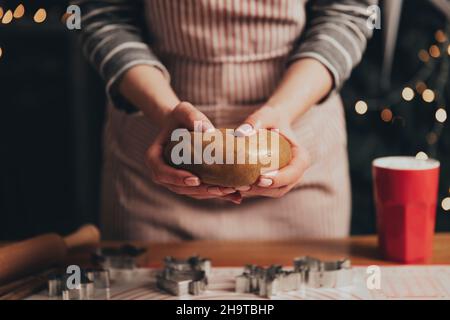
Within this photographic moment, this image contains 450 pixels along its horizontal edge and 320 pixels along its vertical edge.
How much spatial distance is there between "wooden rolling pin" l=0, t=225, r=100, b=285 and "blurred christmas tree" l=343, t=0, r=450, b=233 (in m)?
0.79

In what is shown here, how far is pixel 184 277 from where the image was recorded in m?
0.55

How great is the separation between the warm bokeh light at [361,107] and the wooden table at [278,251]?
23.1 inches

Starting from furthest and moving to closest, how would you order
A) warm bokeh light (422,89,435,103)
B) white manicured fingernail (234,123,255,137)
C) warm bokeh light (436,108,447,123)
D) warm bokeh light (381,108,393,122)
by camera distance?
warm bokeh light (381,108,393,122)
warm bokeh light (422,89,435,103)
warm bokeh light (436,108,447,123)
white manicured fingernail (234,123,255,137)

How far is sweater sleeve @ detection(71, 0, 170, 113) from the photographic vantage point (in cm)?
67

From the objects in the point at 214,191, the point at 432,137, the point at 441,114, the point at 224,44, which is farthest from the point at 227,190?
the point at 432,137

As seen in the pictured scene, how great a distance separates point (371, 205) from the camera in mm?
1341

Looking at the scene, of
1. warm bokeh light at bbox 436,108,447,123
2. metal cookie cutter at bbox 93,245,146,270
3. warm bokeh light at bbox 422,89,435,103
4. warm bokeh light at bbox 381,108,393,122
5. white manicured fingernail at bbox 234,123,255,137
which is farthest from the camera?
warm bokeh light at bbox 381,108,393,122

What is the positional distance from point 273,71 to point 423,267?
0.27m

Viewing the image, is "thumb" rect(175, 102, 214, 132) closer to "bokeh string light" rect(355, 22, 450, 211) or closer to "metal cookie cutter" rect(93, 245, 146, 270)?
"metal cookie cutter" rect(93, 245, 146, 270)

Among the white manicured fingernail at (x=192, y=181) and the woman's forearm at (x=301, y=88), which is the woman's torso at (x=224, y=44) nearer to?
the woman's forearm at (x=301, y=88)

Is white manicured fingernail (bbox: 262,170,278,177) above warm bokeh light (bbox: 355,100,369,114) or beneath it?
beneath

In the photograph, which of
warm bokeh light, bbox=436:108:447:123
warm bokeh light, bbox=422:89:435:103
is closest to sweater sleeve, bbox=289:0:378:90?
warm bokeh light, bbox=436:108:447:123
